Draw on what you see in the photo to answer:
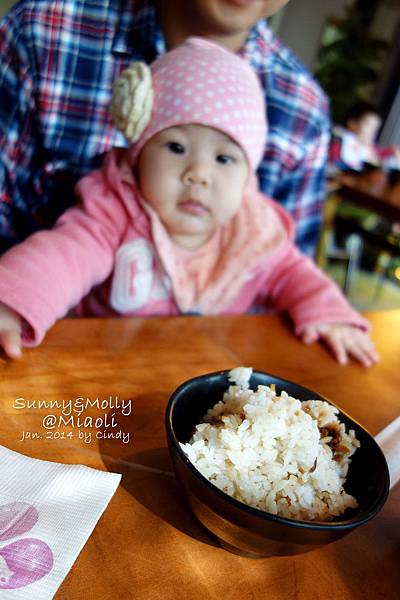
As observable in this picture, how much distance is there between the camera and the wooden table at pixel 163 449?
0.38 metres

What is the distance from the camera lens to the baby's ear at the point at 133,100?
0.79 m

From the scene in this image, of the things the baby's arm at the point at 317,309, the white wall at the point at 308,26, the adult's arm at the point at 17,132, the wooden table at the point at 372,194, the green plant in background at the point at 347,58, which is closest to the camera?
the baby's arm at the point at 317,309

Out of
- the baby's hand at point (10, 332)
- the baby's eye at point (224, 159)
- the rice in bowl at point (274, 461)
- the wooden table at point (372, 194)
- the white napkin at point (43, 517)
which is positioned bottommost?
the wooden table at point (372, 194)

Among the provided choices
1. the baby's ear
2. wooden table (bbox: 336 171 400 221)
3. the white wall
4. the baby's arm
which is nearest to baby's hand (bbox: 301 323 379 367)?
the baby's arm


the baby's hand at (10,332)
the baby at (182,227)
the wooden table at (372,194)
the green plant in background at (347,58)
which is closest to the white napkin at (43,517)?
the baby's hand at (10,332)

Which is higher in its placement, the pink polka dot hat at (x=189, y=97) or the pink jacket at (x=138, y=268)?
the pink polka dot hat at (x=189, y=97)

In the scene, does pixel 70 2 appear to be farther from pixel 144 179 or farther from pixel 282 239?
pixel 282 239

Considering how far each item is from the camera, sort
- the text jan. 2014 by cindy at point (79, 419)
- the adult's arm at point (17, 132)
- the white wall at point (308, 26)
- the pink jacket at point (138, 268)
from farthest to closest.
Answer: the white wall at point (308, 26), the adult's arm at point (17, 132), the pink jacket at point (138, 268), the text jan. 2014 by cindy at point (79, 419)

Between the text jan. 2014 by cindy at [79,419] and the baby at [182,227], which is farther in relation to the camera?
the baby at [182,227]

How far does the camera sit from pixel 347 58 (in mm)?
5023

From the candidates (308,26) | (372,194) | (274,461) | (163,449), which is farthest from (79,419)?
(308,26)

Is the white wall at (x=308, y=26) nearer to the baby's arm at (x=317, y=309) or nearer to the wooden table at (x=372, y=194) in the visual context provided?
the wooden table at (x=372, y=194)

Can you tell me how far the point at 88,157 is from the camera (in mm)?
1104

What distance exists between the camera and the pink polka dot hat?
0.81m
